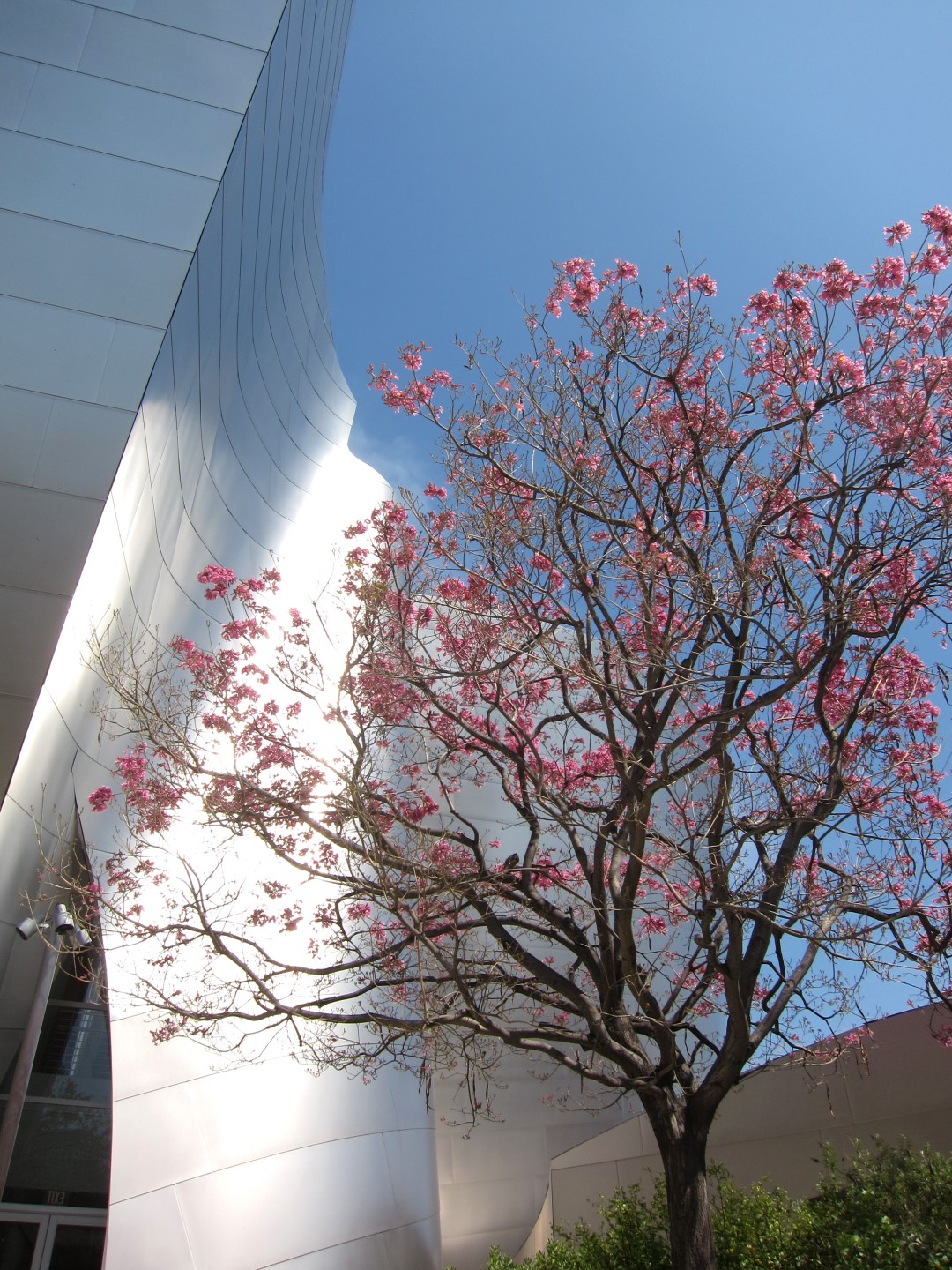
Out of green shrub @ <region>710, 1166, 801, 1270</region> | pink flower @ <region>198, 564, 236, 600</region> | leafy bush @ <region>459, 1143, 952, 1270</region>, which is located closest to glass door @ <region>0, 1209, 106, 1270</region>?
leafy bush @ <region>459, 1143, 952, 1270</region>

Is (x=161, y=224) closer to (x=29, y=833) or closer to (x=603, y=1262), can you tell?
(x=29, y=833)

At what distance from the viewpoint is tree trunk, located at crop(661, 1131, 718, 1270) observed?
219 inches

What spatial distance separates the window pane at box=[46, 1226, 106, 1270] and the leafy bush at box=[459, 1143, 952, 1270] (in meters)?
4.06

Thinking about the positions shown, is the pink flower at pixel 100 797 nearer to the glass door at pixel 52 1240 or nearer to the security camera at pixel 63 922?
the security camera at pixel 63 922

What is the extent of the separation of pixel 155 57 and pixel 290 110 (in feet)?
11.3

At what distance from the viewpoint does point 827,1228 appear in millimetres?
6578

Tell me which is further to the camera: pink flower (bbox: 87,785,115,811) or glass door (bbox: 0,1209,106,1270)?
glass door (bbox: 0,1209,106,1270)

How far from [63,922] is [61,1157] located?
349cm

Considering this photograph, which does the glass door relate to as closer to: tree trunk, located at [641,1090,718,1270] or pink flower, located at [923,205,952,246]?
tree trunk, located at [641,1090,718,1270]

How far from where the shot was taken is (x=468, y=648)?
26.0 ft

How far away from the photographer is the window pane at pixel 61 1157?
30.6 ft

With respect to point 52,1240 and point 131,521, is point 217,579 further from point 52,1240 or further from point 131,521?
point 52,1240

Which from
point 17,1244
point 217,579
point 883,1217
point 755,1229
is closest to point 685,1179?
point 883,1217

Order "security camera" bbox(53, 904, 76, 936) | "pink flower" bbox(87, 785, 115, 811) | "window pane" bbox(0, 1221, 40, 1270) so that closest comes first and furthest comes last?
"pink flower" bbox(87, 785, 115, 811)
"security camera" bbox(53, 904, 76, 936)
"window pane" bbox(0, 1221, 40, 1270)
